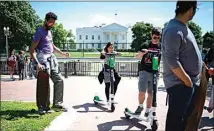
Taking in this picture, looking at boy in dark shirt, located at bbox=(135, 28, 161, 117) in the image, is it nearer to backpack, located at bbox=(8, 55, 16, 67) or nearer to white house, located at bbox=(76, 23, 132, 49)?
backpack, located at bbox=(8, 55, 16, 67)

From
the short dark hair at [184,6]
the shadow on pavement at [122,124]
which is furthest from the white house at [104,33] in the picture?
the short dark hair at [184,6]

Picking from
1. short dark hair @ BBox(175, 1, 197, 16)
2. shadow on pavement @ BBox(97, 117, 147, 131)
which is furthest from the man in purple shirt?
short dark hair @ BBox(175, 1, 197, 16)

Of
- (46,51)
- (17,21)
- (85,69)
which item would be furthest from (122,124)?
(17,21)

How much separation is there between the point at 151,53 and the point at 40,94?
8.14ft

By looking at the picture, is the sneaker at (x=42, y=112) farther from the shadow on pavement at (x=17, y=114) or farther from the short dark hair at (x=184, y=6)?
the short dark hair at (x=184, y=6)

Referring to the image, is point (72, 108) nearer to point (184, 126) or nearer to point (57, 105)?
point (57, 105)

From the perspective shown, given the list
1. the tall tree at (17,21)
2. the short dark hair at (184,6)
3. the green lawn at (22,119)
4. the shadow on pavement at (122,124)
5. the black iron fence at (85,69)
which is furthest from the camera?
the tall tree at (17,21)

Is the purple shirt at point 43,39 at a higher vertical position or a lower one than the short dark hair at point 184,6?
lower

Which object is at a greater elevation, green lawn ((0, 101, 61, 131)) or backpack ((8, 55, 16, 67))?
backpack ((8, 55, 16, 67))

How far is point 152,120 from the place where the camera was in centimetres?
493

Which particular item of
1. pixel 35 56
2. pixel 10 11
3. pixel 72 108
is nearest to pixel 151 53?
pixel 35 56

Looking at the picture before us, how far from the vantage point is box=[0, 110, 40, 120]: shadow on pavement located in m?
5.64

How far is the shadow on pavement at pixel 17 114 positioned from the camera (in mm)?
5641

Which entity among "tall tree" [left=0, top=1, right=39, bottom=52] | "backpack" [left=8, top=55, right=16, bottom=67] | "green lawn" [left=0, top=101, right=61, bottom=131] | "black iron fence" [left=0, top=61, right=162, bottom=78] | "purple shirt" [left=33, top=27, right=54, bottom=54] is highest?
"tall tree" [left=0, top=1, right=39, bottom=52]
